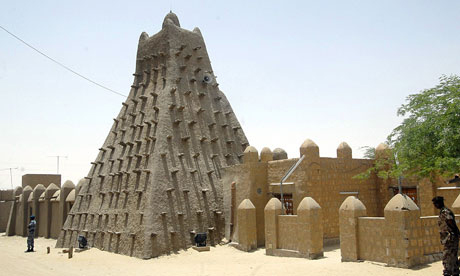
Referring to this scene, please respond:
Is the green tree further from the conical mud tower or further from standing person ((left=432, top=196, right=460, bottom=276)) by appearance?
the conical mud tower

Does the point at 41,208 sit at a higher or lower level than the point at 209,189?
lower

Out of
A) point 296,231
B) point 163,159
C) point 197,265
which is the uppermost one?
point 163,159

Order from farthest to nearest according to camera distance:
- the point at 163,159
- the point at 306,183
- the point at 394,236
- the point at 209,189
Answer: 1. the point at 209,189
2. the point at 163,159
3. the point at 306,183
4. the point at 394,236

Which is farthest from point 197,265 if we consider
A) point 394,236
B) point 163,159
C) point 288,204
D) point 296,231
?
point 394,236

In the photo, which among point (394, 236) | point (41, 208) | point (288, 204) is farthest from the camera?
point (41, 208)

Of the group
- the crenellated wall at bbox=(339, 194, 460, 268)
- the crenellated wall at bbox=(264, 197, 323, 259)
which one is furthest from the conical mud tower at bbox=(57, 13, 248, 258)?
the crenellated wall at bbox=(339, 194, 460, 268)

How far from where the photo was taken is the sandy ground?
1158cm

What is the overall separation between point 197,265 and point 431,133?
352 inches

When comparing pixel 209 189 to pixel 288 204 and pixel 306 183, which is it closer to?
pixel 288 204

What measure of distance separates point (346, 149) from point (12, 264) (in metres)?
14.1

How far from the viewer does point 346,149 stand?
18062 mm

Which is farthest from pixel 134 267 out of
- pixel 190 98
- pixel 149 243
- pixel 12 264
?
pixel 190 98

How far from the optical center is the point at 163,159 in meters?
19.0

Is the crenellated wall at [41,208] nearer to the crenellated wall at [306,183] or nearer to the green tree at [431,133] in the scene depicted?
the crenellated wall at [306,183]
